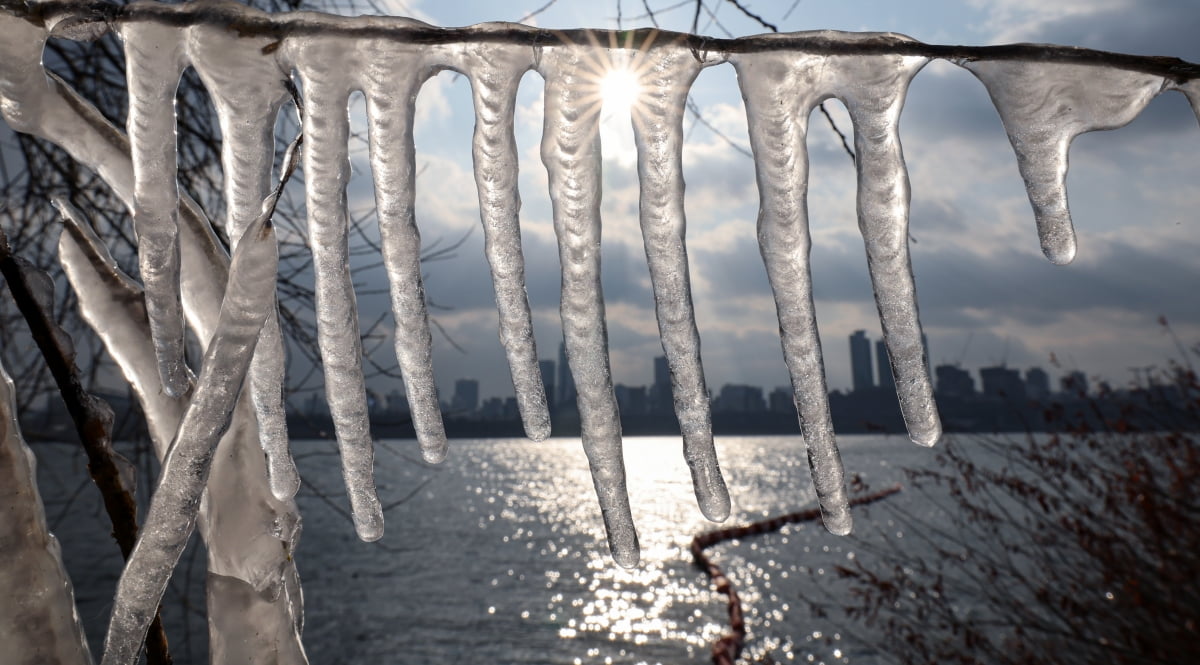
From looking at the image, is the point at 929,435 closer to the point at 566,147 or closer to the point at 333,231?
the point at 566,147

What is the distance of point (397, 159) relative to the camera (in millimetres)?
948

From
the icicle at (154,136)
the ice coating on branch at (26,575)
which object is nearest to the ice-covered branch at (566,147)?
the icicle at (154,136)

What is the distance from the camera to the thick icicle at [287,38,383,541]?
94 cm

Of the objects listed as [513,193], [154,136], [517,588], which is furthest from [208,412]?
[517,588]

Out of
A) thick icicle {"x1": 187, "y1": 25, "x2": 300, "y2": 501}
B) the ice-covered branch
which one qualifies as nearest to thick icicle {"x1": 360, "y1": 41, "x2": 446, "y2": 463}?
the ice-covered branch

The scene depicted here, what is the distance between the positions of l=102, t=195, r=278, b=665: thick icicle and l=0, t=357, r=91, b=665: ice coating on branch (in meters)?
0.17

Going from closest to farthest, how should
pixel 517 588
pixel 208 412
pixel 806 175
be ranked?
pixel 208 412, pixel 806 175, pixel 517 588

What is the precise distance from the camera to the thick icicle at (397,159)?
944 mm

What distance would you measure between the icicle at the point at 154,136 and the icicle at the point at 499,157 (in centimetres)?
40

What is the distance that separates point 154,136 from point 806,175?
90cm

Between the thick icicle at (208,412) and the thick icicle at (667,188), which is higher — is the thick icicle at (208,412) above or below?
below

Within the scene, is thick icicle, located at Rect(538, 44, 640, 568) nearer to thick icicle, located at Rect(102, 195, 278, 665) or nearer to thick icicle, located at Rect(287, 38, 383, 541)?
thick icicle, located at Rect(287, 38, 383, 541)

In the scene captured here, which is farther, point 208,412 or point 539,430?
point 539,430

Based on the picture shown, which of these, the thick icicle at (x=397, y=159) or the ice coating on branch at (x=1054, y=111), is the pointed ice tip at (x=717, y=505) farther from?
the ice coating on branch at (x=1054, y=111)
